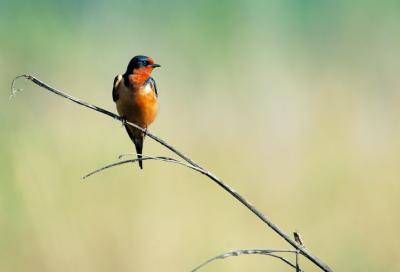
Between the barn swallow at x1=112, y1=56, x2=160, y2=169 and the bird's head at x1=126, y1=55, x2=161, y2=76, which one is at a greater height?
the bird's head at x1=126, y1=55, x2=161, y2=76

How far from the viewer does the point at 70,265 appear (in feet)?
15.3

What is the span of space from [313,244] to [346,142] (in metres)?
1.09

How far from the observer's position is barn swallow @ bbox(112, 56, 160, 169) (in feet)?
10.7

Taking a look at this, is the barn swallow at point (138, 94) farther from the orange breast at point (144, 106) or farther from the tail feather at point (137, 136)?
the tail feather at point (137, 136)

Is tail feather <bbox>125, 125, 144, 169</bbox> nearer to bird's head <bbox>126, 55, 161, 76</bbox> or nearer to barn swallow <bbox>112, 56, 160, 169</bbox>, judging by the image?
barn swallow <bbox>112, 56, 160, 169</bbox>

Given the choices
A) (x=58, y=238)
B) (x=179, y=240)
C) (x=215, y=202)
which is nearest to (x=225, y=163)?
(x=215, y=202)

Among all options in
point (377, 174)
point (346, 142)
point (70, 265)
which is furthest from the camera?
point (346, 142)

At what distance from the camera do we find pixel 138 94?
128 inches

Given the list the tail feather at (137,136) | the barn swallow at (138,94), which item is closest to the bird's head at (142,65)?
the barn swallow at (138,94)

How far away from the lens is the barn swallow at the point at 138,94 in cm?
325

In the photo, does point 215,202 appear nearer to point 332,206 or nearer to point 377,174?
point 332,206

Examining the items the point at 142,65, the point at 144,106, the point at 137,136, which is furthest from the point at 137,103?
the point at 137,136

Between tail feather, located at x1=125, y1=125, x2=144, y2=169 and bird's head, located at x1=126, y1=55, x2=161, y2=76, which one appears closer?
bird's head, located at x1=126, y1=55, x2=161, y2=76

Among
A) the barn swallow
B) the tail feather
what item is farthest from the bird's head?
the tail feather
